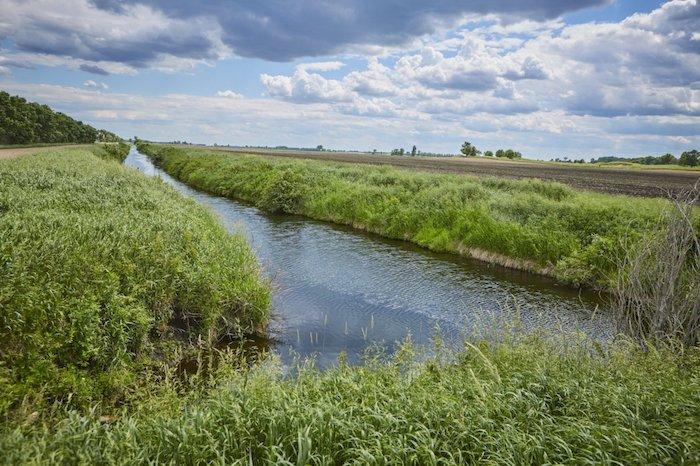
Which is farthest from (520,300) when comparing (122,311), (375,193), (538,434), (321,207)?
(321,207)

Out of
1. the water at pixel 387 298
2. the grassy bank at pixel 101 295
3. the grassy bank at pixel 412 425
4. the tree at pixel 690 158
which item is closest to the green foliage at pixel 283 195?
the water at pixel 387 298

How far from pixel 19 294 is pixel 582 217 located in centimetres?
2251

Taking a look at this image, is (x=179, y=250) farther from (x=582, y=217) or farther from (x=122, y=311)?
(x=582, y=217)

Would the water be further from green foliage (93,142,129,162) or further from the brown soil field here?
green foliage (93,142,129,162)

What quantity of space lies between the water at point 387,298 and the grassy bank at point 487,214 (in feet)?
4.05

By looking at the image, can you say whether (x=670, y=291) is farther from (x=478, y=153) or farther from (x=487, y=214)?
(x=478, y=153)

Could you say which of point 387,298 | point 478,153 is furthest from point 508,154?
point 387,298

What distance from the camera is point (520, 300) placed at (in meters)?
16.7

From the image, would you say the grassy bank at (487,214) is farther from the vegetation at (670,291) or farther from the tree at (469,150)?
the tree at (469,150)

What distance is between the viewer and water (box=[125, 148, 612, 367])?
12500 millimetres

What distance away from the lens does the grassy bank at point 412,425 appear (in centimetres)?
522

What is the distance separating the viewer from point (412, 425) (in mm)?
5930

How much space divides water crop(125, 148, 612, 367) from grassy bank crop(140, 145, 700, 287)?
1.23 meters

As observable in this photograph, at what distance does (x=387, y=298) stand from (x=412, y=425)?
10.3 m
